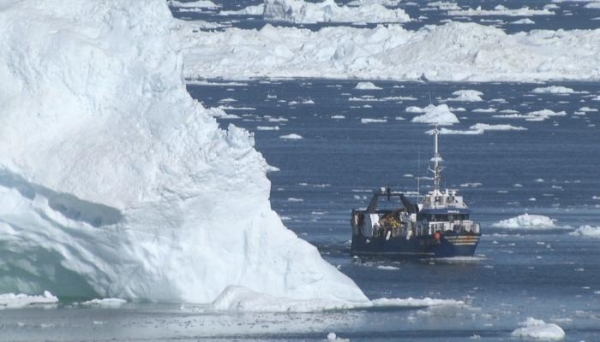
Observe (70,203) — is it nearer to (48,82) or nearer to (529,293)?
(48,82)

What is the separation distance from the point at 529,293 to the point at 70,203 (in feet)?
30.0

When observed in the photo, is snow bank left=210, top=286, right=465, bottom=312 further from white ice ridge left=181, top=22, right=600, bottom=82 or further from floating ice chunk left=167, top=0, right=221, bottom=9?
floating ice chunk left=167, top=0, right=221, bottom=9

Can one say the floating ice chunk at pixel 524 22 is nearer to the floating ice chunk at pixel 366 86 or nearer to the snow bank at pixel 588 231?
the floating ice chunk at pixel 366 86

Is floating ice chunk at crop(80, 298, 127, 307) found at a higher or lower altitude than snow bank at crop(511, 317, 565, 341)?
higher

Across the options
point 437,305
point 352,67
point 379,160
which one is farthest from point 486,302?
point 352,67

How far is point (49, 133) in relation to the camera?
2884 cm

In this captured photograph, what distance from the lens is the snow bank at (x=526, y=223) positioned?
43.6 metres

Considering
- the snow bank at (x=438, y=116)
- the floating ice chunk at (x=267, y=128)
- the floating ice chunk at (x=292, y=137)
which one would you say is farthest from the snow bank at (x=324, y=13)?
the floating ice chunk at (x=292, y=137)

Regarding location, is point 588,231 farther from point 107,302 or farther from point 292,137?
point 292,137

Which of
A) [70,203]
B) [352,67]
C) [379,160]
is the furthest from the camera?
[352,67]

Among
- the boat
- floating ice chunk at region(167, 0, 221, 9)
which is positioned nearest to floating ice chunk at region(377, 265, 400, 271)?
the boat

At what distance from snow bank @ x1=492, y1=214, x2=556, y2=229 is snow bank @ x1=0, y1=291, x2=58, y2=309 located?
16.3m

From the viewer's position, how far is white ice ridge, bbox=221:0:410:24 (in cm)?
11931

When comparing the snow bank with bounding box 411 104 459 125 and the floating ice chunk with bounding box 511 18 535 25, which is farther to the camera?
the floating ice chunk with bounding box 511 18 535 25
